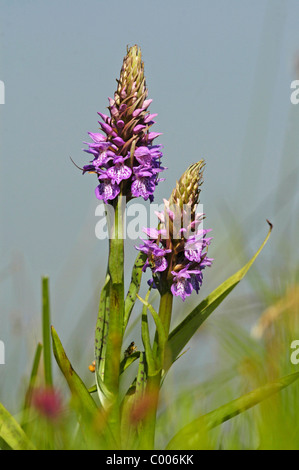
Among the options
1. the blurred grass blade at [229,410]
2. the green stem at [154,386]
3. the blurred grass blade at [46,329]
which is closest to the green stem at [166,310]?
the green stem at [154,386]

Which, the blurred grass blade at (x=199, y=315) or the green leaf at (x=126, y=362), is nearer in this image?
the blurred grass blade at (x=199, y=315)

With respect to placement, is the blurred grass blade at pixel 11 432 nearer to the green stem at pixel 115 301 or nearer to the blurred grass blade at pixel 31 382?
the blurred grass blade at pixel 31 382

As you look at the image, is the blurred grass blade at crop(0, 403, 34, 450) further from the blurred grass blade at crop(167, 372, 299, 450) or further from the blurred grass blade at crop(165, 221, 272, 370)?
the blurred grass blade at crop(165, 221, 272, 370)

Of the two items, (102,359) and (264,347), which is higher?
(264,347)

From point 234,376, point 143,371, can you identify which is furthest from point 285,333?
point 143,371
